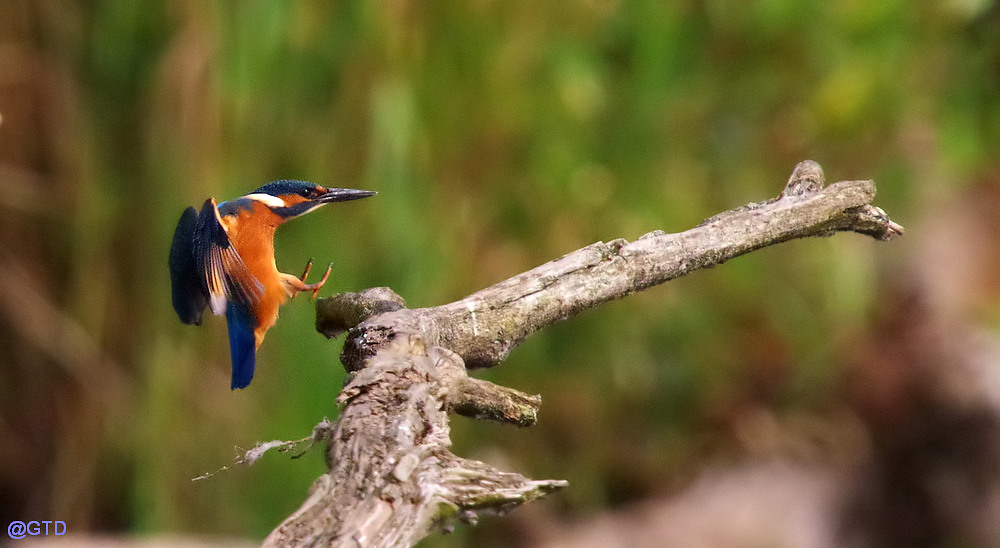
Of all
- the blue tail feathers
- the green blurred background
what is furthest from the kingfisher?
the green blurred background

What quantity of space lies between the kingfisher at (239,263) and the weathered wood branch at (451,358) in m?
0.03

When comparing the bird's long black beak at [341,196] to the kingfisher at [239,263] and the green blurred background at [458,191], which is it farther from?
the green blurred background at [458,191]

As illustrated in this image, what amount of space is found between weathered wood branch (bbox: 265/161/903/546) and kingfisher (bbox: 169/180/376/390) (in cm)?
3

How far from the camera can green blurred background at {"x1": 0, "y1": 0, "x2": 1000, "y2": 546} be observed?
0.76 m

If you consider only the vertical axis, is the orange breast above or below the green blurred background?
below

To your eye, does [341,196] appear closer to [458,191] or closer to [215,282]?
[215,282]

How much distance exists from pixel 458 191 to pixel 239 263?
2.38 ft

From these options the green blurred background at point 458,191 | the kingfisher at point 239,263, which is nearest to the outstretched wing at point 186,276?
the kingfisher at point 239,263

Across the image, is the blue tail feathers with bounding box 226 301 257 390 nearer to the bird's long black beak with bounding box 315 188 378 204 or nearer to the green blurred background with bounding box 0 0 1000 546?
the bird's long black beak with bounding box 315 188 378 204

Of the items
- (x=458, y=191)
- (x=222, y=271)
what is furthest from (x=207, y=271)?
(x=458, y=191)

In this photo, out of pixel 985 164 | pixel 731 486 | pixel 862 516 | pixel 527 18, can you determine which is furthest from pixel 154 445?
pixel 985 164

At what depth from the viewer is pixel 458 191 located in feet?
3.28

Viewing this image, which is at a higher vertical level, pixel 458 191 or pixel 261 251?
pixel 458 191

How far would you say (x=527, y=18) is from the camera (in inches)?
37.2
